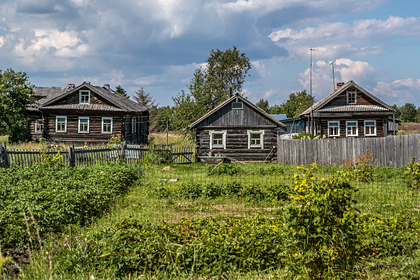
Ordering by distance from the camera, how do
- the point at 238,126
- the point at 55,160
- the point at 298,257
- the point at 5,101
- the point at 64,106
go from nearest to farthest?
the point at 298,257 < the point at 55,160 < the point at 238,126 < the point at 64,106 < the point at 5,101

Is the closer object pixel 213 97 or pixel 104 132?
pixel 104 132

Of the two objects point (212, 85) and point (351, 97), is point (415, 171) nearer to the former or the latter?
point (351, 97)

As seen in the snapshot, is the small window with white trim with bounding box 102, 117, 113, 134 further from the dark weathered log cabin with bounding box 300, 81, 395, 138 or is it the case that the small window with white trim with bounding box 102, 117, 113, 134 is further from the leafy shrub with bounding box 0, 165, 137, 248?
the dark weathered log cabin with bounding box 300, 81, 395, 138

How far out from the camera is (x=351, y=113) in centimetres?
2802

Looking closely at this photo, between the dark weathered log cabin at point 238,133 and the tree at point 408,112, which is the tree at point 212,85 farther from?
the tree at point 408,112

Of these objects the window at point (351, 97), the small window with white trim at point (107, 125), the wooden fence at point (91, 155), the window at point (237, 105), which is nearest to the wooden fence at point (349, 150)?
the window at point (237, 105)

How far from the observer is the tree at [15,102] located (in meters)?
29.5

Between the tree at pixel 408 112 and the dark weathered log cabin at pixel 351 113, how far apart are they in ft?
245

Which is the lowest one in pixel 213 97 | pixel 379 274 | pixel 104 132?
pixel 379 274

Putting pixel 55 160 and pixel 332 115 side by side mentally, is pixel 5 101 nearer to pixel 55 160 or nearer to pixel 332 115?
pixel 55 160

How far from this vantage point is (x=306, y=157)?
→ 1883 cm

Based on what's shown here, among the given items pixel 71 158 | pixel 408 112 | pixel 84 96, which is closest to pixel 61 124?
pixel 84 96

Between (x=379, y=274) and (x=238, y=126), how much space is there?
61.2 feet

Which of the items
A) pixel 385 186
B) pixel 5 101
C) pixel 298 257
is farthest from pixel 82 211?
pixel 5 101
